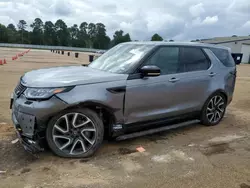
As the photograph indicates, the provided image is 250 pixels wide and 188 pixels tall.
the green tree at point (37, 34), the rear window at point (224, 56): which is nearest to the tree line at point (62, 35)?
the green tree at point (37, 34)

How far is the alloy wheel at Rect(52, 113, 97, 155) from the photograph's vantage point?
11.8ft

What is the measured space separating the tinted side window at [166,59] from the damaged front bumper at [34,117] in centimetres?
171

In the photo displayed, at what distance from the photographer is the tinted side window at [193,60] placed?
4.80 metres

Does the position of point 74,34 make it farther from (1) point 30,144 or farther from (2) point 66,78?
(1) point 30,144

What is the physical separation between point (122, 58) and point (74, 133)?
1.61 metres

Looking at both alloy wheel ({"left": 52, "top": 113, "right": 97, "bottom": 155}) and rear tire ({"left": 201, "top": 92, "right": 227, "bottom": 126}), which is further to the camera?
rear tire ({"left": 201, "top": 92, "right": 227, "bottom": 126})

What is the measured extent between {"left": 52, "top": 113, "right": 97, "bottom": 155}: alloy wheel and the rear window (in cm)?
318

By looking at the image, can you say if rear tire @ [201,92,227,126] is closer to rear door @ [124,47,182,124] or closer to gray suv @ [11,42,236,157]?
gray suv @ [11,42,236,157]

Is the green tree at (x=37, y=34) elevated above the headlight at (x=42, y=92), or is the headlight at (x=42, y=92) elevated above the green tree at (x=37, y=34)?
the green tree at (x=37, y=34)

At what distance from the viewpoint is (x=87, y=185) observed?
306cm

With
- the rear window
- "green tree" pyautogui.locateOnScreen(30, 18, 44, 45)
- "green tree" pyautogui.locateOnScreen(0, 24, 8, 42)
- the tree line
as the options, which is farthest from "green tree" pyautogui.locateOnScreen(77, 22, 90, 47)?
the rear window

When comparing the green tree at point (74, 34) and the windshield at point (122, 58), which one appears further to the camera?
the green tree at point (74, 34)

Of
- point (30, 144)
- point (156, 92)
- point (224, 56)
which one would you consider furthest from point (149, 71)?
point (224, 56)

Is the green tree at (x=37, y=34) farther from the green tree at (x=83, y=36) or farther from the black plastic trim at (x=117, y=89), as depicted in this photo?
the black plastic trim at (x=117, y=89)
